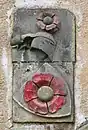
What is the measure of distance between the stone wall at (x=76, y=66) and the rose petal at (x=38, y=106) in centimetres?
6

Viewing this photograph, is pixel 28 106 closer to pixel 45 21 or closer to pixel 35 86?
pixel 35 86

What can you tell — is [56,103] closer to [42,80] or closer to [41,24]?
[42,80]

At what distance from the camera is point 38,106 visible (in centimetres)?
261

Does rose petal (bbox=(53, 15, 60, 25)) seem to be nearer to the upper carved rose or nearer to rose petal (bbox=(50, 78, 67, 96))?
the upper carved rose

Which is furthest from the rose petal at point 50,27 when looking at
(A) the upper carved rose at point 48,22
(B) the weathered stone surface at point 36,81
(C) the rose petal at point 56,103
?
(C) the rose petal at point 56,103

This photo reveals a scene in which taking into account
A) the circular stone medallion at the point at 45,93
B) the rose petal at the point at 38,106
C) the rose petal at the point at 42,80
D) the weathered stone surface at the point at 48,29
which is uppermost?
the weathered stone surface at the point at 48,29

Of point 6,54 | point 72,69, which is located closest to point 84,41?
point 72,69

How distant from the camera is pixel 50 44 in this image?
263 centimetres

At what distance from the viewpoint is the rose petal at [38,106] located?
261 centimetres

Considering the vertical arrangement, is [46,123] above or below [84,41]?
below

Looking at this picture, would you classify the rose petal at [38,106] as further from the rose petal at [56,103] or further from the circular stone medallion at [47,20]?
the circular stone medallion at [47,20]

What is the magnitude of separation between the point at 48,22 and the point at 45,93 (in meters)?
0.25

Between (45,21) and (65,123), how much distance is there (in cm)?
37

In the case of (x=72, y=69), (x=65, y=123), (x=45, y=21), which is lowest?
(x=65, y=123)
